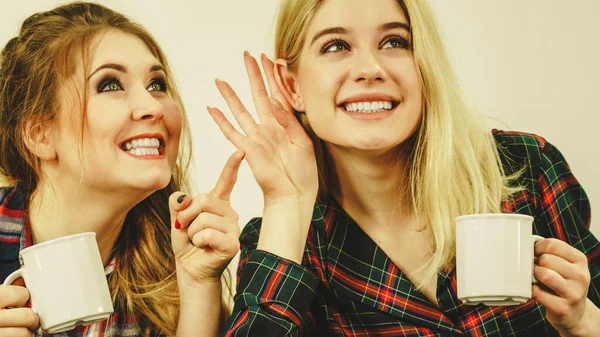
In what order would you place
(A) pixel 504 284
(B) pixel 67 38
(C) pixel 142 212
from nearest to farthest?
(A) pixel 504 284 < (B) pixel 67 38 < (C) pixel 142 212

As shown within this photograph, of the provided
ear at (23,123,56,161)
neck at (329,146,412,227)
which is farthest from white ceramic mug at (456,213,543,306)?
ear at (23,123,56,161)

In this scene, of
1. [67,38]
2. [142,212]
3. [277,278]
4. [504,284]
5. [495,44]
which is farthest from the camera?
[495,44]

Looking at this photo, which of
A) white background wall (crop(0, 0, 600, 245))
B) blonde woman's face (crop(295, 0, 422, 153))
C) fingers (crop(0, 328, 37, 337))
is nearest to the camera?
fingers (crop(0, 328, 37, 337))

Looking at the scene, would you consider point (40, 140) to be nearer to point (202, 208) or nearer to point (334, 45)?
point (202, 208)

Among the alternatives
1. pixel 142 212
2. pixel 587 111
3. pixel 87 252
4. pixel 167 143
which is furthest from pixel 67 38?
pixel 587 111

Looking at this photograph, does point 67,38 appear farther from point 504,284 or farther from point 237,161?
point 504,284

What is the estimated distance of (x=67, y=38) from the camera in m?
1.46

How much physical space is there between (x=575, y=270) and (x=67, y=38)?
1.02 metres

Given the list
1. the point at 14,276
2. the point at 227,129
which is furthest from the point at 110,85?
the point at 14,276

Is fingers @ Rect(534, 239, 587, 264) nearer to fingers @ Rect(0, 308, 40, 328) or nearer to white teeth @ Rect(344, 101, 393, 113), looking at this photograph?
white teeth @ Rect(344, 101, 393, 113)

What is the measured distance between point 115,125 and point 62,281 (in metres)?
0.41

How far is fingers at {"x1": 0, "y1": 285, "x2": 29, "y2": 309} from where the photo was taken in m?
1.07

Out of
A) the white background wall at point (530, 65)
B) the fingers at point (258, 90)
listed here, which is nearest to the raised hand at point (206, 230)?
the fingers at point (258, 90)

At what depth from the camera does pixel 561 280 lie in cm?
110
